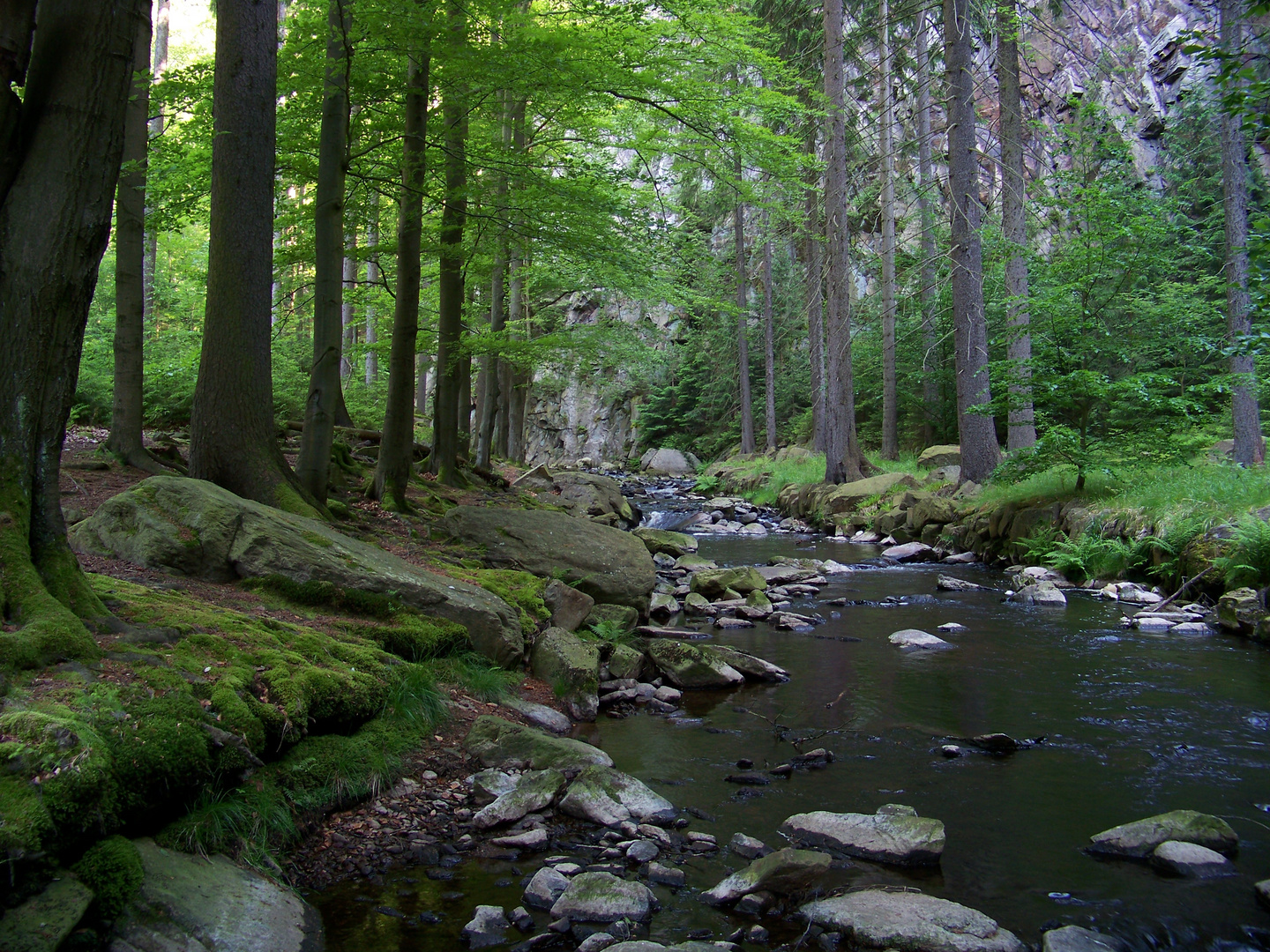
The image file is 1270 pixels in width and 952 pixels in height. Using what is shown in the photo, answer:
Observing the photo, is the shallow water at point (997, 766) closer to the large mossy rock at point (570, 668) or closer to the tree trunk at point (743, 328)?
the large mossy rock at point (570, 668)

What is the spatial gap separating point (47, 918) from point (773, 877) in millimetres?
2706

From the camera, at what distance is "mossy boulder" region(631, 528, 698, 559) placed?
14922 millimetres

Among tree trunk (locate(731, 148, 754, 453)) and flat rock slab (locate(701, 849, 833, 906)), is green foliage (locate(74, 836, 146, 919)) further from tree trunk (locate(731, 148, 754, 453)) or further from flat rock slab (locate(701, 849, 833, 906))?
tree trunk (locate(731, 148, 754, 453))

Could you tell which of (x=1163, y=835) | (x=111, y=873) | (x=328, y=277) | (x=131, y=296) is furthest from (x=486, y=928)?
(x=131, y=296)

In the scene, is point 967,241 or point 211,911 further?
point 967,241

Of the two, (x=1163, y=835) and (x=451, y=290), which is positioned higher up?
(x=451, y=290)

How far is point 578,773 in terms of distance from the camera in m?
4.56

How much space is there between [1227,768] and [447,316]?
35.4ft

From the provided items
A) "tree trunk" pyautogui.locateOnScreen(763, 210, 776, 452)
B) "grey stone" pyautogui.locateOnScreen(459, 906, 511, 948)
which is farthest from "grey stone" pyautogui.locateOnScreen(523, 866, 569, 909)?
"tree trunk" pyautogui.locateOnScreen(763, 210, 776, 452)

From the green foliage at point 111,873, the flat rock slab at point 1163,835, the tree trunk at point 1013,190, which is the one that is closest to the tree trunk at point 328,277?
the green foliage at point 111,873

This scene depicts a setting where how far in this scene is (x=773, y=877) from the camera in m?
3.55

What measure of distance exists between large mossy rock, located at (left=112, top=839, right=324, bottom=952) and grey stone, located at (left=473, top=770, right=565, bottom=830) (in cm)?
106

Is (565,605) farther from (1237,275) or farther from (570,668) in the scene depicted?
(1237,275)

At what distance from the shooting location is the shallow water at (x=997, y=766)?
11.4 ft
